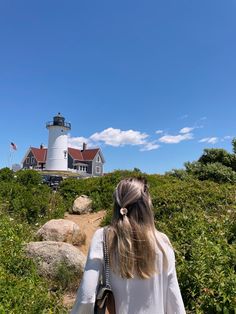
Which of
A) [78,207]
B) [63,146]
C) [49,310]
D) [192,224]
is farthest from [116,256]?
[63,146]

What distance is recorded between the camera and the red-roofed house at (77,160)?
5922 centimetres

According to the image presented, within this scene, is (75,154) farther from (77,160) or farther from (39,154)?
(39,154)

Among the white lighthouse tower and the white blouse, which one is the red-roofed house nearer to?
the white lighthouse tower

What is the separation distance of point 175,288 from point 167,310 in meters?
0.15

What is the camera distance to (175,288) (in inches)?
85.0

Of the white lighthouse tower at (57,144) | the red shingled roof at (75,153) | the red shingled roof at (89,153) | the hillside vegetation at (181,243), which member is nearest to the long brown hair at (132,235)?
the hillside vegetation at (181,243)

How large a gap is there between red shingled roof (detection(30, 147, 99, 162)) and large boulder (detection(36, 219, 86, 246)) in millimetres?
47955

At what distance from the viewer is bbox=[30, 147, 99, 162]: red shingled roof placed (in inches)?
2344

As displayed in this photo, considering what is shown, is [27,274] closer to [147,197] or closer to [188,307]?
[188,307]

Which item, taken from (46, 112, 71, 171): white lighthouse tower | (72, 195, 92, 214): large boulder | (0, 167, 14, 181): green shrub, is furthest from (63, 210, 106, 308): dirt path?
(46, 112, 71, 171): white lighthouse tower

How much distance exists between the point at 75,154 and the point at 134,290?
58363 mm

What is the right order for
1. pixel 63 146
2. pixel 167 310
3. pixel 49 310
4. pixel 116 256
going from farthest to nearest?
pixel 63 146 < pixel 49 310 < pixel 167 310 < pixel 116 256

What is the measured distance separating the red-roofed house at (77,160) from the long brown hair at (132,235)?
185ft

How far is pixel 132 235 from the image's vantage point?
2.07m
